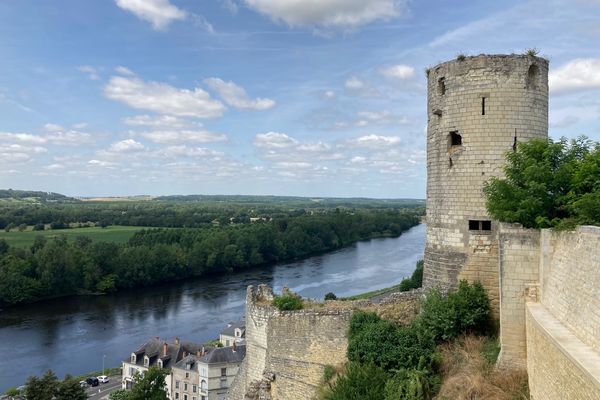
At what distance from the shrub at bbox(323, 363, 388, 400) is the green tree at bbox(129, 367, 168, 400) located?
1549 centimetres

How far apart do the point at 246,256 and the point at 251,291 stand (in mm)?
66582

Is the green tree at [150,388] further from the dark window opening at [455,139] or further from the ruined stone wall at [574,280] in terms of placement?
the ruined stone wall at [574,280]

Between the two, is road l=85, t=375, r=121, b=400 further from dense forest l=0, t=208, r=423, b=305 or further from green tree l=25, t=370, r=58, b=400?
dense forest l=0, t=208, r=423, b=305

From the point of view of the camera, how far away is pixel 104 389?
34719 millimetres

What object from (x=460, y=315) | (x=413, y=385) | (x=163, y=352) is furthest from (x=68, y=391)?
(x=460, y=315)

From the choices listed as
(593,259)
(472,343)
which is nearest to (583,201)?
(593,259)

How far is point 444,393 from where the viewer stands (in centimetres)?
1062

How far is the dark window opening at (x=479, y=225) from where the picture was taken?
1278 cm

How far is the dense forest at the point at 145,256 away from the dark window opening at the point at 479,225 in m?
57.1

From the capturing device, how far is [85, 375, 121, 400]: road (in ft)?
109

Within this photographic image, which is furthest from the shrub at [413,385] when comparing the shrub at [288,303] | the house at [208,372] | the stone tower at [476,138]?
the house at [208,372]

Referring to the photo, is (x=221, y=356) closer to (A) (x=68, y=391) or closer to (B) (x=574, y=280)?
(A) (x=68, y=391)

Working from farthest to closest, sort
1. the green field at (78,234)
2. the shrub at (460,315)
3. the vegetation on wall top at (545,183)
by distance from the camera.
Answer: the green field at (78,234) → the shrub at (460,315) → the vegetation on wall top at (545,183)

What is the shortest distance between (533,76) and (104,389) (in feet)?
107
